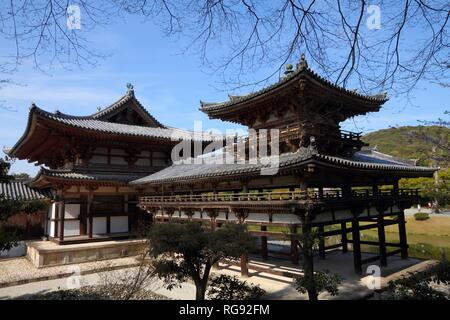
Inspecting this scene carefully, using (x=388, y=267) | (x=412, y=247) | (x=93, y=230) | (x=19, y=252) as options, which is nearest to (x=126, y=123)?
(x=93, y=230)

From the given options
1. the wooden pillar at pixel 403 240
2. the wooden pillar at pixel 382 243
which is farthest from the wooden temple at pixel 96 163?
the wooden pillar at pixel 403 240

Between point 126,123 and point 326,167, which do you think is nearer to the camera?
point 326,167

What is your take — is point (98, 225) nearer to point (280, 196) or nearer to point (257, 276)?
point (257, 276)

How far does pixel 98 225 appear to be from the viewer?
754 inches

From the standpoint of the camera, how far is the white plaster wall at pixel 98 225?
19.0m

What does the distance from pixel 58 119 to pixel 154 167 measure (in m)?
7.36

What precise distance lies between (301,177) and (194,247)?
14.4ft

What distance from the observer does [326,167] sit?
33.2 ft

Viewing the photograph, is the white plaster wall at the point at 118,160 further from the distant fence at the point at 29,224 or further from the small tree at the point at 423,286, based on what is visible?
the small tree at the point at 423,286

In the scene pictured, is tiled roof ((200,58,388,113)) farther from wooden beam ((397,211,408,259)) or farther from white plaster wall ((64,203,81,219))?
white plaster wall ((64,203,81,219))

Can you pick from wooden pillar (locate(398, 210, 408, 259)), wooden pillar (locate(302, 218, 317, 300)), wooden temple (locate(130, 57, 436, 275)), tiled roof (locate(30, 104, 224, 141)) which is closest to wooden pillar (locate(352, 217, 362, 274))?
wooden temple (locate(130, 57, 436, 275))
